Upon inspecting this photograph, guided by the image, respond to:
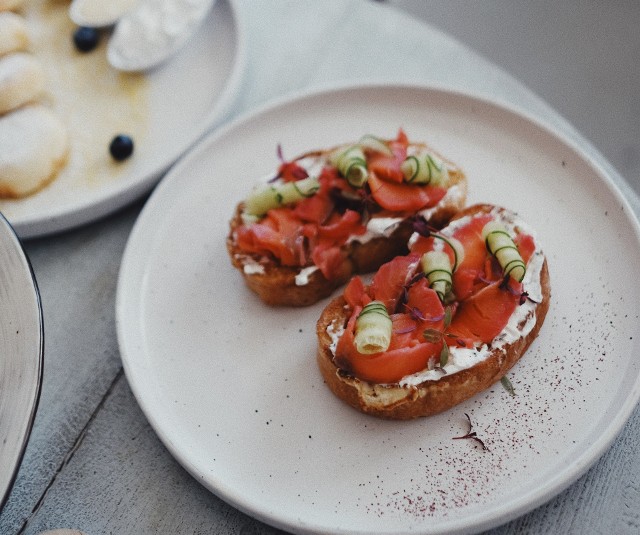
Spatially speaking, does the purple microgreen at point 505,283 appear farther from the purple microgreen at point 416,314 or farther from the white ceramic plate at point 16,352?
the white ceramic plate at point 16,352

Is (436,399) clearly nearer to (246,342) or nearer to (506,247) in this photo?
(506,247)

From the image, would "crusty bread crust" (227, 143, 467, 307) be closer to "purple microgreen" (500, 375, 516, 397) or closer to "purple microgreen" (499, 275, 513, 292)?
"purple microgreen" (499, 275, 513, 292)

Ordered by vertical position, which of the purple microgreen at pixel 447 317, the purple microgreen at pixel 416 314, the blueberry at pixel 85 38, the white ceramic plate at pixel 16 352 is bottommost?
the blueberry at pixel 85 38

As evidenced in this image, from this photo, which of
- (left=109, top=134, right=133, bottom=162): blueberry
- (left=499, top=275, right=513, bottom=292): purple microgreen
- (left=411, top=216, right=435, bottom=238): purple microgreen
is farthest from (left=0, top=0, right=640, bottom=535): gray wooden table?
(left=411, top=216, right=435, bottom=238): purple microgreen

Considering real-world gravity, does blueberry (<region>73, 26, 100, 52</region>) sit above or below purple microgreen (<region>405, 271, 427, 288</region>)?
below

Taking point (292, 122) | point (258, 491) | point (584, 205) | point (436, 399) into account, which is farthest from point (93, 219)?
point (584, 205)

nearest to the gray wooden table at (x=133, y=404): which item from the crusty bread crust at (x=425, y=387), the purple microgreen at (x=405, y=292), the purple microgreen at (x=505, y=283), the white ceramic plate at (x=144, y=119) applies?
the white ceramic plate at (x=144, y=119)
